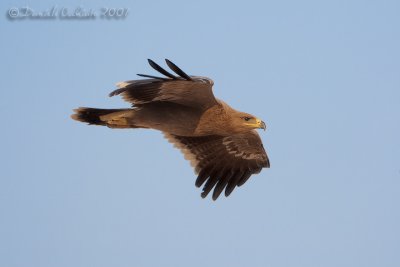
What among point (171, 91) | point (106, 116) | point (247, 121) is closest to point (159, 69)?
point (171, 91)

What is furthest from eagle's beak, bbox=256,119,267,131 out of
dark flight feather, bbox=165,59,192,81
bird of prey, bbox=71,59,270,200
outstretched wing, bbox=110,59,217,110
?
dark flight feather, bbox=165,59,192,81

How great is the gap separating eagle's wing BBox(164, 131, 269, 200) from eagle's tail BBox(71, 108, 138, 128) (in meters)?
1.54

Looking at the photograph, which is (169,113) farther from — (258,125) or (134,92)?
(258,125)

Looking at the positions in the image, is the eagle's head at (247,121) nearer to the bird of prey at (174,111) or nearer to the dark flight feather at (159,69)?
the bird of prey at (174,111)

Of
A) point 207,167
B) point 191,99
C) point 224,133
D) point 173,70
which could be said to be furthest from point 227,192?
point 173,70

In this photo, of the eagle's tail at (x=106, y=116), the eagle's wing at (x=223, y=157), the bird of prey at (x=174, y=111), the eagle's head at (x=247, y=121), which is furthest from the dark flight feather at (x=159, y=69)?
the eagle's wing at (x=223, y=157)

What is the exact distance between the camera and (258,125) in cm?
1052

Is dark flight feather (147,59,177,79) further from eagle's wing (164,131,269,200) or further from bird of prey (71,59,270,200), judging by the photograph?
eagle's wing (164,131,269,200)

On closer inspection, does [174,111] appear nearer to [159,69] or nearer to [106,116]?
[106,116]

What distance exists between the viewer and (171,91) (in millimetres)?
10039

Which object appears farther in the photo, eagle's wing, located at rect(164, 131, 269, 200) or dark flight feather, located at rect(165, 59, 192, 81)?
eagle's wing, located at rect(164, 131, 269, 200)

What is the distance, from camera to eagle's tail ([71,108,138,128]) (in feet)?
34.1

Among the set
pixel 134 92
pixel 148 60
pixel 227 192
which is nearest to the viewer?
pixel 148 60

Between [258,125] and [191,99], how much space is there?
1.07 metres
